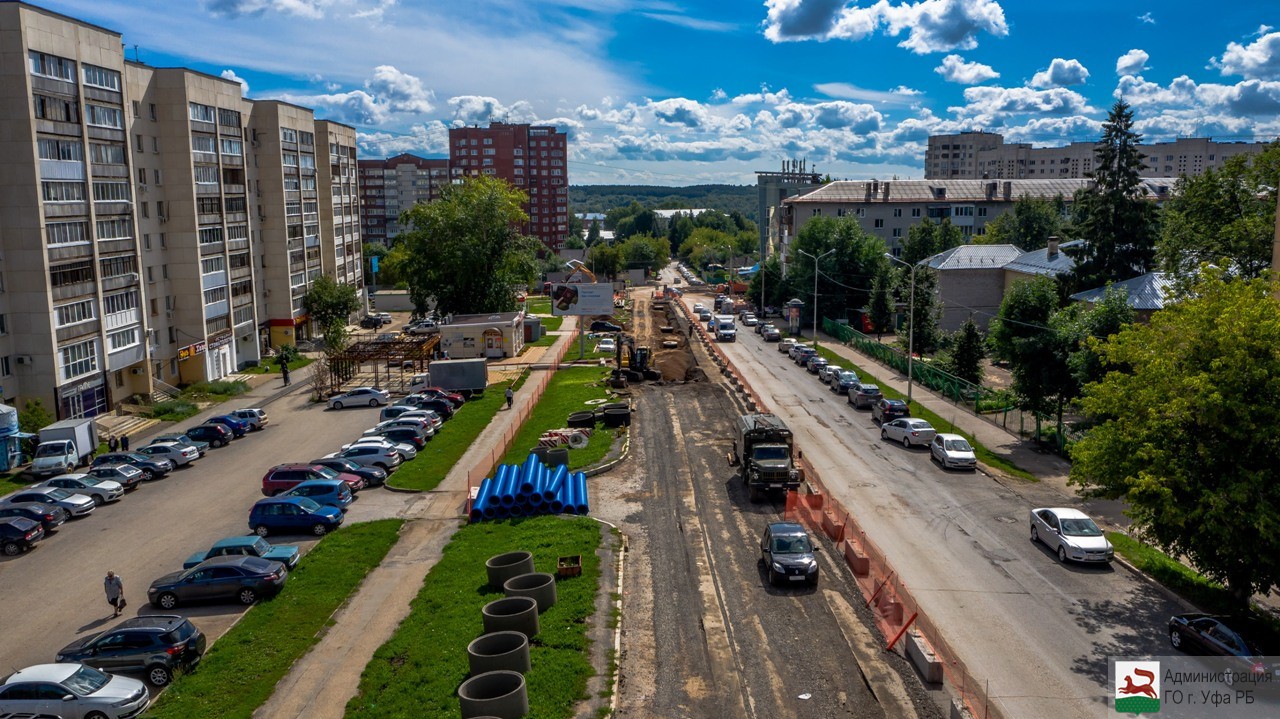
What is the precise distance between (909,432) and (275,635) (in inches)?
1152

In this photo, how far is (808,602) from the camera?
74.2 ft

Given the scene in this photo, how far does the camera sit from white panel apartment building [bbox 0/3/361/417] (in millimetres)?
42688

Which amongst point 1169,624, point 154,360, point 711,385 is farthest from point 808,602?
point 154,360

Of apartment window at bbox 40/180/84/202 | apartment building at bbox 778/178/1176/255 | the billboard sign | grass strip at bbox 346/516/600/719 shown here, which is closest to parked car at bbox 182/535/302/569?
grass strip at bbox 346/516/600/719

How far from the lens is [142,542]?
99.3 feet

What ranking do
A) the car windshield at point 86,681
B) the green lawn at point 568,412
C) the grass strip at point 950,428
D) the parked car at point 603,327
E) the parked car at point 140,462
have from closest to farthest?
the car windshield at point 86,681 < the grass strip at point 950,428 < the parked car at point 140,462 < the green lawn at point 568,412 < the parked car at point 603,327

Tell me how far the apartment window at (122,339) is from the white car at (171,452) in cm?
1016

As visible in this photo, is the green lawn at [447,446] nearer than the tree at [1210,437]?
No

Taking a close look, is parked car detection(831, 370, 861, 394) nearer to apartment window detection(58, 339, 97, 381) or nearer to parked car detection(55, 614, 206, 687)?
parked car detection(55, 614, 206, 687)

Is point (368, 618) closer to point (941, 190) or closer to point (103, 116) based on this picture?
point (103, 116)

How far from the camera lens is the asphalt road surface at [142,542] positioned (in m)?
23.8

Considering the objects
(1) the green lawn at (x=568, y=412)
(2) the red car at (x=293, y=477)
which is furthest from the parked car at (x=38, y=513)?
(1) the green lawn at (x=568, y=412)

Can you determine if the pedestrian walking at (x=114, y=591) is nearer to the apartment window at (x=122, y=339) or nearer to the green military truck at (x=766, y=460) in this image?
the green military truck at (x=766, y=460)

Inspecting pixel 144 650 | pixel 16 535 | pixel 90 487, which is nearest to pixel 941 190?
pixel 90 487
